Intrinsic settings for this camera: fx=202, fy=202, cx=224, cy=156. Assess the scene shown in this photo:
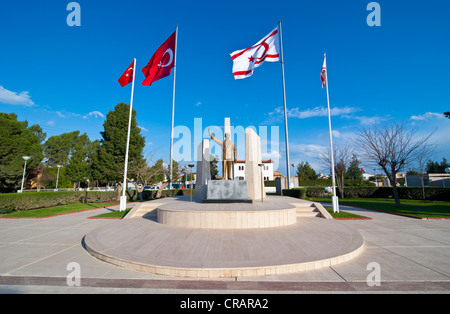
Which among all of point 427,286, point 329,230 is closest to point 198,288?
point 427,286

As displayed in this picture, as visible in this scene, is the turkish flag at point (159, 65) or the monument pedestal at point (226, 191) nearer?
the monument pedestal at point (226, 191)

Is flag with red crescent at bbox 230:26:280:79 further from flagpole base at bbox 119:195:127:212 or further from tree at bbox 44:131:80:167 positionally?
tree at bbox 44:131:80:167

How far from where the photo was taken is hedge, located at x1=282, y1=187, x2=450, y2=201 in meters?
23.4

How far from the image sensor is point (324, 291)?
4.09m

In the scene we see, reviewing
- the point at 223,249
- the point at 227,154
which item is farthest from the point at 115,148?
the point at 223,249

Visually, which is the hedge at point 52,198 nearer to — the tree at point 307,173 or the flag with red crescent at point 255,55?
the flag with red crescent at point 255,55

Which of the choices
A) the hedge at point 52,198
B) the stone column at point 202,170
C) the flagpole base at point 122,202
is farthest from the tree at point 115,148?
the stone column at point 202,170

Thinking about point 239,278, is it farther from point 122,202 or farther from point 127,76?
point 127,76

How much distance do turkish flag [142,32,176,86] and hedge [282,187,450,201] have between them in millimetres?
18449

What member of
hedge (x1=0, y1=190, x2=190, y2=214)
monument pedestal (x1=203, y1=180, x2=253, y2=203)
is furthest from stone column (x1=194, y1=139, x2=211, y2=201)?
hedge (x1=0, y1=190, x2=190, y2=214)

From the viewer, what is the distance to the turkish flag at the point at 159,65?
15466mm

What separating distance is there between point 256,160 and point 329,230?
6756 mm

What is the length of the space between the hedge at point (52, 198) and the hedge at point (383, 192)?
52.3ft
